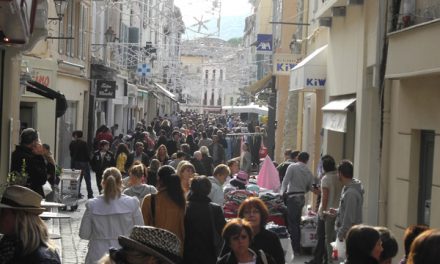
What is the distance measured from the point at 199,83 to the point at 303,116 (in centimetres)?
5707

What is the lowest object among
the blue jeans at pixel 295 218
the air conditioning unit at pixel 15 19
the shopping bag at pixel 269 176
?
the blue jeans at pixel 295 218

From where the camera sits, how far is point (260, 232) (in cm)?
707

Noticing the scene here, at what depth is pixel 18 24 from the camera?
8.59 m

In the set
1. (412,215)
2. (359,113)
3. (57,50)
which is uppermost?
(57,50)

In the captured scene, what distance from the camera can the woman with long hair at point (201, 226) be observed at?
27.3 feet

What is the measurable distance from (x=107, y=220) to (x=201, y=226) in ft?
3.08

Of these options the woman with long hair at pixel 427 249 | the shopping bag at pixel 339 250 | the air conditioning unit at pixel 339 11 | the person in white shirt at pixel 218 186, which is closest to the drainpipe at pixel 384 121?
the shopping bag at pixel 339 250

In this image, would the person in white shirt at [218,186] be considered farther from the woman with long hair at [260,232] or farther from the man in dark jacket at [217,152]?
the man in dark jacket at [217,152]

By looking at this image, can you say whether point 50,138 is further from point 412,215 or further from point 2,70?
point 412,215

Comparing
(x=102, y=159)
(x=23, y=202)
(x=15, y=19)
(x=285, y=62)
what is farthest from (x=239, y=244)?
(x=285, y=62)

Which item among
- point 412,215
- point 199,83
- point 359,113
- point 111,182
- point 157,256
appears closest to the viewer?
point 157,256

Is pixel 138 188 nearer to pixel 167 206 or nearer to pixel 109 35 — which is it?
pixel 167 206

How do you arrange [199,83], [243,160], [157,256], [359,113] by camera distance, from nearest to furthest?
[157,256], [359,113], [243,160], [199,83]

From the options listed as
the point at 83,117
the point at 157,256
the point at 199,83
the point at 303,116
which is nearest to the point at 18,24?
the point at 157,256
